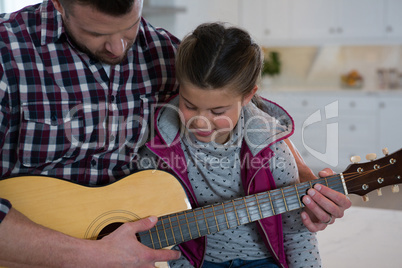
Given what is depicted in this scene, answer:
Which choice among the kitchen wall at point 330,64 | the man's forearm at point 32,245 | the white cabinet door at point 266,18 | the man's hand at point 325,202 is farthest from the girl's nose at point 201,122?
the kitchen wall at point 330,64

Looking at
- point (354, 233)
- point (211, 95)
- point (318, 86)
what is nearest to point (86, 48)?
point (211, 95)

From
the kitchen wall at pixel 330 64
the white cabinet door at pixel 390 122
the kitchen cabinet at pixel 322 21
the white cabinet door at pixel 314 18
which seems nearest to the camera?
the white cabinet door at pixel 390 122

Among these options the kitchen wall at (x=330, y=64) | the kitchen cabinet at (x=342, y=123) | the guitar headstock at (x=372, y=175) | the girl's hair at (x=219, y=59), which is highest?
the girl's hair at (x=219, y=59)

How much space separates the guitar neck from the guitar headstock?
0.03m

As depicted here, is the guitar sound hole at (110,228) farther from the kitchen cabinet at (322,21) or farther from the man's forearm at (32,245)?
the kitchen cabinet at (322,21)

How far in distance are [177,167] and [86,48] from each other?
459 millimetres

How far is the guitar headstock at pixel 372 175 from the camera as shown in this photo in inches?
51.5

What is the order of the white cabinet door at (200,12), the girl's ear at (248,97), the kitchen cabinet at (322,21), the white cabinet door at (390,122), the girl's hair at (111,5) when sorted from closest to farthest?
the girl's hair at (111,5) → the girl's ear at (248,97) → the white cabinet door at (390,122) → the kitchen cabinet at (322,21) → the white cabinet door at (200,12)

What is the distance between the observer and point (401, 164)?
4.27 ft

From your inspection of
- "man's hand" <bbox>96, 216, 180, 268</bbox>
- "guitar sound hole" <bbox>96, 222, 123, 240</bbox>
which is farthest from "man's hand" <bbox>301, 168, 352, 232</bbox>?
"guitar sound hole" <bbox>96, 222, 123, 240</bbox>

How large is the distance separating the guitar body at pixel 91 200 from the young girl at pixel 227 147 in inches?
3.0

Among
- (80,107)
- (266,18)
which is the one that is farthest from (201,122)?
(266,18)

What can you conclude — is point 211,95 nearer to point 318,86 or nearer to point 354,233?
point 354,233

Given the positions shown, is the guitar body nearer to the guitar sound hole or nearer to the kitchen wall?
the guitar sound hole
